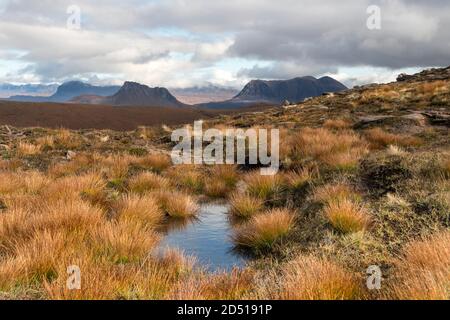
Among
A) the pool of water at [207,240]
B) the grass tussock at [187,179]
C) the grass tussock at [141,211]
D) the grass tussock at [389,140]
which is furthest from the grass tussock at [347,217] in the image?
the grass tussock at [389,140]

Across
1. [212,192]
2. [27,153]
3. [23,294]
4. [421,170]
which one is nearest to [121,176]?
[212,192]

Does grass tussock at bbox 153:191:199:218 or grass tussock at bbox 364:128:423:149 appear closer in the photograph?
grass tussock at bbox 153:191:199:218

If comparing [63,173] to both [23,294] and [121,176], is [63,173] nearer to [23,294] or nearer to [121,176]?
[121,176]

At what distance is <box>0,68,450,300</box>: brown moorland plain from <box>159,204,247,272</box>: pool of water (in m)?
0.21

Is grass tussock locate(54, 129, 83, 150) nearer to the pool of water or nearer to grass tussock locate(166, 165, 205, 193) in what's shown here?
grass tussock locate(166, 165, 205, 193)

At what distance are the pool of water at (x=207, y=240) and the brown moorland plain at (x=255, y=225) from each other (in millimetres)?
206

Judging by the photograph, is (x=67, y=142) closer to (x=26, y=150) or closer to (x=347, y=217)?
(x=26, y=150)

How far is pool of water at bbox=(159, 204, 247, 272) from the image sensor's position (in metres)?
6.86

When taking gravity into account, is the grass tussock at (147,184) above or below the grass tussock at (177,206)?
above

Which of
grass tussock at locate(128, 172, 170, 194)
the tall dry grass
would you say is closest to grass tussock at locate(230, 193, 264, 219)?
grass tussock at locate(128, 172, 170, 194)

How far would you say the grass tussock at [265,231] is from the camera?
7365 mm

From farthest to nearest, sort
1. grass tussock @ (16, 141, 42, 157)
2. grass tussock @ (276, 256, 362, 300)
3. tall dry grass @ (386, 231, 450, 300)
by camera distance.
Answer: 1. grass tussock @ (16, 141, 42, 157)
2. grass tussock @ (276, 256, 362, 300)
3. tall dry grass @ (386, 231, 450, 300)

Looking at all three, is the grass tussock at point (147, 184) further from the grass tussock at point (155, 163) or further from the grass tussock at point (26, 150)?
the grass tussock at point (26, 150)
